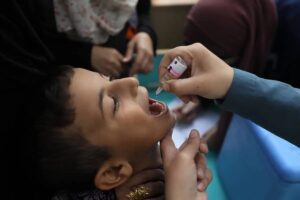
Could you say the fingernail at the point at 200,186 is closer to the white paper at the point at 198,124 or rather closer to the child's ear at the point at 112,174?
the child's ear at the point at 112,174

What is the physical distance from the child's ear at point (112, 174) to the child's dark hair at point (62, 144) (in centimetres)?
1

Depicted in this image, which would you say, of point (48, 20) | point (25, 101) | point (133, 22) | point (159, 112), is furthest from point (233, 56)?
point (25, 101)

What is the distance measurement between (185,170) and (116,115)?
198 millimetres

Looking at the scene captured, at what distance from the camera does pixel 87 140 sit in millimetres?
801

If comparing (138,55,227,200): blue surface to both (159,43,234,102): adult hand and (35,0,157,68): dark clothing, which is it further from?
(159,43,234,102): adult hand

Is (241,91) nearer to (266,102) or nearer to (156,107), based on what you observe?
(266,102)

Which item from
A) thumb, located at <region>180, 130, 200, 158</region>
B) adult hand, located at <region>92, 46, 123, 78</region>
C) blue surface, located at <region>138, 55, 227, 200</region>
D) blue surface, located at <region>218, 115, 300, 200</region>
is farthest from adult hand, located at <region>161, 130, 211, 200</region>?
blue surface, located at <region>138, 55, 227, 200</region>

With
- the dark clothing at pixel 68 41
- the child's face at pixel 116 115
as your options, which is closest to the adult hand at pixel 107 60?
the dark clothing at pixel 68 41

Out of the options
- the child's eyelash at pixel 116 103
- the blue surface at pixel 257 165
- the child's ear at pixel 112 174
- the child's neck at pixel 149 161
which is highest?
the child's eyelash at pixel 116 103

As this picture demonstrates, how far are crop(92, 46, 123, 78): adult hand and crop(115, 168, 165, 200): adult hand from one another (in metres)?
0.42

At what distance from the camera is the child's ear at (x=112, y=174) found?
81 centimetres

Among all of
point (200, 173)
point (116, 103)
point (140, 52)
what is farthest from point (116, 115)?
point (140, 52)

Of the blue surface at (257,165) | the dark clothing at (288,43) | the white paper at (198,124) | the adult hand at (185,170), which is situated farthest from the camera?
the white paper at (198,124)

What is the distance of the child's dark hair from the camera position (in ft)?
2.57
